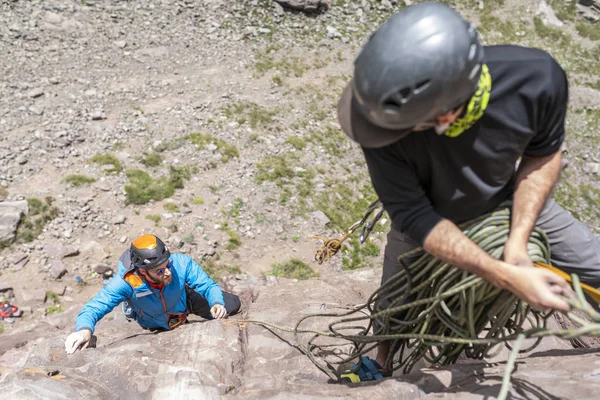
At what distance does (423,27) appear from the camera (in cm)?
189

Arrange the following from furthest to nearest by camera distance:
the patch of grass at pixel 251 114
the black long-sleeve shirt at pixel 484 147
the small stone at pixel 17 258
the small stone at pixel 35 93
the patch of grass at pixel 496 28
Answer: the patch of grass at pixel 496 28 → the patch of grass at pixel 251 114 → the small stone at pixel 35 93 → the small stone at pixel 17 258 → the black long-sleeve shirt at pixel 484 147

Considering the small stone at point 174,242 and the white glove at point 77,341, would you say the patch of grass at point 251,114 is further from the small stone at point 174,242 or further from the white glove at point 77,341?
the white glove at point 77,341

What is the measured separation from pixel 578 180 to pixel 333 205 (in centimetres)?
666

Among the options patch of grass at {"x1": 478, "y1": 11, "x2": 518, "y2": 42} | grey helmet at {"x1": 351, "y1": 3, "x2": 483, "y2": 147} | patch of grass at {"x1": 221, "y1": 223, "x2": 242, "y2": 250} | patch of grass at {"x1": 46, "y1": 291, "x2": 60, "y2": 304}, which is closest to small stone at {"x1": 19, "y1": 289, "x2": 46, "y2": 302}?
patch of grass at {"x1": 46, "y1": 291, "x2": 60, "y2": 304}

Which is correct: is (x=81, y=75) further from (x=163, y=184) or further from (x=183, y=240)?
(x=183, y=240)

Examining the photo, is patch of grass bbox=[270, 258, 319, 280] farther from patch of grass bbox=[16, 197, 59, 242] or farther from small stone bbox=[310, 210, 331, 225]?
patch of grass bbox=[16, 197, 59, 242]

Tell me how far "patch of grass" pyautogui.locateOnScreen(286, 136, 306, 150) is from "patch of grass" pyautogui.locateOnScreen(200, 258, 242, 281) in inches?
133

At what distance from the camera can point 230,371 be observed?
3492 mm

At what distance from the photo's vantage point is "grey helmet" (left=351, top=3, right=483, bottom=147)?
1876 mm

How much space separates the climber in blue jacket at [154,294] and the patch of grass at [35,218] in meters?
3.86

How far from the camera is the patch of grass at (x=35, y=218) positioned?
732 centimetres

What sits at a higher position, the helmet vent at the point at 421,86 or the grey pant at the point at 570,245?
the helmet vent at the point at 421,86

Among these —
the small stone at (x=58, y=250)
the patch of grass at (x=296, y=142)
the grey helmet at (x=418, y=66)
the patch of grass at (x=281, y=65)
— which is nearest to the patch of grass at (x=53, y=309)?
the small stone at (x=58, y=250)

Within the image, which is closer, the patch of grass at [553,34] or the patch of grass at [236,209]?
the patch of grass at [236,209]
